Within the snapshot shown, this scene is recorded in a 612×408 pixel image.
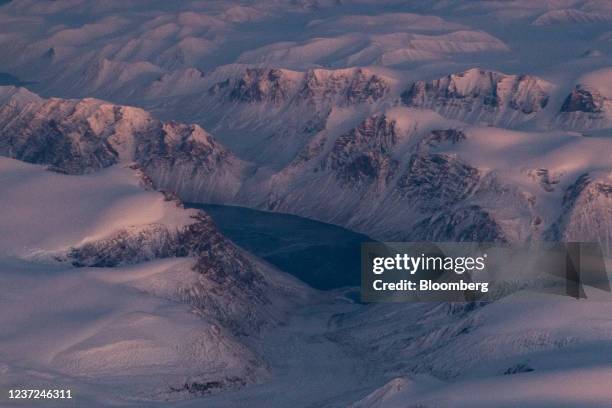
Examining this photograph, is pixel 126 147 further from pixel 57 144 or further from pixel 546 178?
pixel 546 178


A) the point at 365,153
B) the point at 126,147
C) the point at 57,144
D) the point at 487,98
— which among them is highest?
the point at 487,98

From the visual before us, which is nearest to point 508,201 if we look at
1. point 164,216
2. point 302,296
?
point 302,296

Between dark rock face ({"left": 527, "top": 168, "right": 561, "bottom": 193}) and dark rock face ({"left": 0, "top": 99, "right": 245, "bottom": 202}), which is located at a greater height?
dark rock face ({"left": 0, "top": 99, "right": 245, "bottom": 202})

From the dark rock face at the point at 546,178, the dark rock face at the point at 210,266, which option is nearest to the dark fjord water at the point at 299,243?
the dark rock face at the point at 210,266

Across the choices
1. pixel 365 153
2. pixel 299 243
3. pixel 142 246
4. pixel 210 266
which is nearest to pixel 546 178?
pixel 299 243

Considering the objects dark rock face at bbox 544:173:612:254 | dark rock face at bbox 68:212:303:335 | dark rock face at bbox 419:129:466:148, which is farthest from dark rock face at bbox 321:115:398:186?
dark rock face at bbox 68:212:303:335

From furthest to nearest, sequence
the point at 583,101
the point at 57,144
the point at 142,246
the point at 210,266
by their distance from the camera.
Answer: the point at 57,144 < the point at 583,101 < the point at 142,246 < the point at 210,266

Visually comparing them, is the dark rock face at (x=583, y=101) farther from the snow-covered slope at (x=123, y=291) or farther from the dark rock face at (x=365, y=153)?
the snow-covered slope at (x=123, y=291)

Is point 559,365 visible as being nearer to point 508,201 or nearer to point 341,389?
point 341,389

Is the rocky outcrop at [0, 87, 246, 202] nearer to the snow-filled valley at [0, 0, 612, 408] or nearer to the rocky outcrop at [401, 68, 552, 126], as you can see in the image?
the snow-filled valley at [0, 0, 612, 408]
